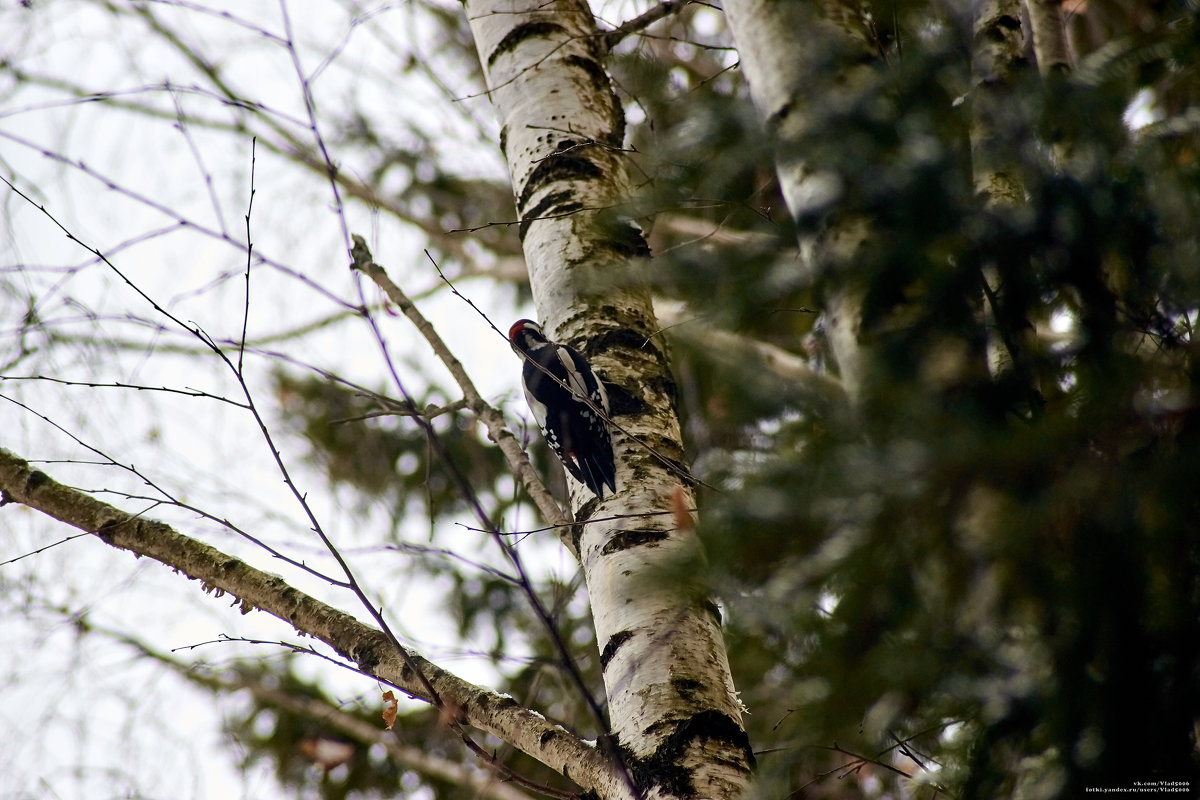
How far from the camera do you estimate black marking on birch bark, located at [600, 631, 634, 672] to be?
1.86m

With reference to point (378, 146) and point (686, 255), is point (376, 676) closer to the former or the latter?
point (686, 255)

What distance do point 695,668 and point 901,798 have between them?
2.74 m

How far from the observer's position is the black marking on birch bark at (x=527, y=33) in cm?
285

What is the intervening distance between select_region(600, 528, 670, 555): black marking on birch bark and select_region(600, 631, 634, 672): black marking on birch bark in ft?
0.66

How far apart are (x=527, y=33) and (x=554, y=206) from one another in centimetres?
71

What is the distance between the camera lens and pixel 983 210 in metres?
1.09

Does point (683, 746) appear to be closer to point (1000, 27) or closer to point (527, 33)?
point (1000, 27)

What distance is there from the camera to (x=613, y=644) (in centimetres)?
188

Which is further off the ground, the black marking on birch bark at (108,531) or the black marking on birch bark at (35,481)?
the black marking on birch bark at (35,481)

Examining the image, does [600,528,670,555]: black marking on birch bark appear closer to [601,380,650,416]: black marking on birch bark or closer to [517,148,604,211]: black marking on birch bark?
[601,380,650,416]: black marking on birch bark

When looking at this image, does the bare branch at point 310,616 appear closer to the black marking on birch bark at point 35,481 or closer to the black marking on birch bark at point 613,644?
the black marking on birch bark at point 35,481

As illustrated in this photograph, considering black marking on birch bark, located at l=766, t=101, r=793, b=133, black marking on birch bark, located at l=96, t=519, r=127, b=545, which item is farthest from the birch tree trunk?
black marking on birch bark, located at l=96, t=519, r=127, b=545

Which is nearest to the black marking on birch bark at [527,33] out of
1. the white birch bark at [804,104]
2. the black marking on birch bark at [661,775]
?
the white birch bark at [804,104]

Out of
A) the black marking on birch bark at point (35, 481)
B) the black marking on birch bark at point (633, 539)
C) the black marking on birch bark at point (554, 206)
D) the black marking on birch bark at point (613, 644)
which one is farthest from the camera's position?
the black marking on birch bark at point (554, 206)
